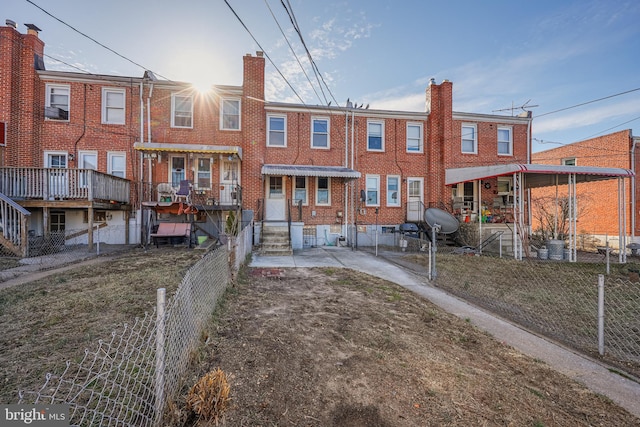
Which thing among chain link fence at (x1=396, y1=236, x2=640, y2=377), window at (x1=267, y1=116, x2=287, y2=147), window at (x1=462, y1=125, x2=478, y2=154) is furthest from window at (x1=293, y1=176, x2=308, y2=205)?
window at (x1=462, y1=125, x2=478, y2=154)

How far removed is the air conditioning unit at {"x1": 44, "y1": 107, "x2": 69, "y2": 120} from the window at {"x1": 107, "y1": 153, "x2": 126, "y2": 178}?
2528mm

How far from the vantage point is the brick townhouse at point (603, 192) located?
16.9 m

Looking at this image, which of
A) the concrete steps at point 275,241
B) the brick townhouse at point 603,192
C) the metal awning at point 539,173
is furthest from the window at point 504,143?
the concrete steps at point 275,241

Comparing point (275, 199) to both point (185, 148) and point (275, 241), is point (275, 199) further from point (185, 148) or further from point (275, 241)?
point (185, 148)

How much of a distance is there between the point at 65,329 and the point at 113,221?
11.1 meters

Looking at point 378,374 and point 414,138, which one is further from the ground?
point 414,138

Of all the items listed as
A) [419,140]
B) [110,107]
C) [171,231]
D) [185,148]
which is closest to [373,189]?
[419,140]

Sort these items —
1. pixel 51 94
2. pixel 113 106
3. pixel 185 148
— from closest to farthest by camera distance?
pixel 185 148, pixel 51 94, pixel 113 106

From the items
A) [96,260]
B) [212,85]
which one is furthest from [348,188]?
[96,260]

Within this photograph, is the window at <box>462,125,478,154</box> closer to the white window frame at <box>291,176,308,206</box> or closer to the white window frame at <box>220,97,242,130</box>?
the white window frame at <box>291,176,308,206</box>

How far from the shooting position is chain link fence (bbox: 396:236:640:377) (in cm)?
407

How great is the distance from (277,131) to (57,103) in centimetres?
996

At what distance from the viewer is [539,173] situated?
11.7 meters

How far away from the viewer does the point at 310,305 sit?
505cm
